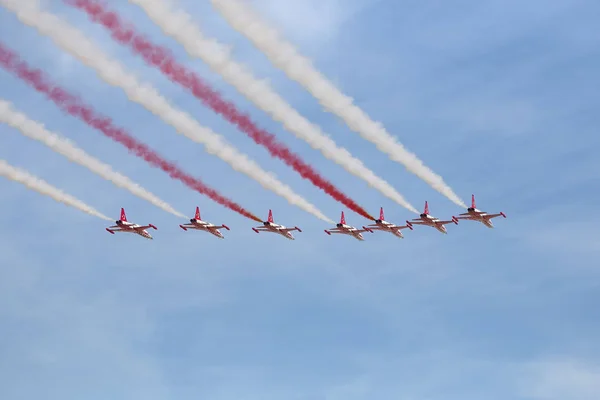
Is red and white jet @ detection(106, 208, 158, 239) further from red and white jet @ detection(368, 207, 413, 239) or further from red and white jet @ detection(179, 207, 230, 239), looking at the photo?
red and white jet @ detection(368, 207, 413, 239)

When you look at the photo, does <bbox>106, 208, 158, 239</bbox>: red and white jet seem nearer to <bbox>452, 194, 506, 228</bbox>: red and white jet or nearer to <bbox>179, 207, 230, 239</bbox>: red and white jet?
<bbox>179, 207, 230, 239</bbox>: red and white jet

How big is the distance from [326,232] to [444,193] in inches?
480

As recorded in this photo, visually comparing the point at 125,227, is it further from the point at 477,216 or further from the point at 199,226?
the point at 477,216

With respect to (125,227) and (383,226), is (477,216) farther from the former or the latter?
(125,227)

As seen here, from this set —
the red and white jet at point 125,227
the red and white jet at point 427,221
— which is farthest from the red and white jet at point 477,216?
the red and white jet at point 125,227

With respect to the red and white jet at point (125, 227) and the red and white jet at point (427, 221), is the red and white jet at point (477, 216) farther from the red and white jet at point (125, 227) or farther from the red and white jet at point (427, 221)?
the red and white jet at point (125, 227)

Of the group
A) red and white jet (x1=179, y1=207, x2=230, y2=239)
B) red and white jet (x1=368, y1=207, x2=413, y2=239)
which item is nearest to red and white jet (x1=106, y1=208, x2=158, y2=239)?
red and white jet (x1=179, y1=207, x2=230, y2=239)

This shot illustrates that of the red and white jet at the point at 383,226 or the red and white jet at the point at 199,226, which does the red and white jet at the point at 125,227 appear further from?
the red and white jet at the point at 383,226

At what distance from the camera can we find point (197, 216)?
88438mm

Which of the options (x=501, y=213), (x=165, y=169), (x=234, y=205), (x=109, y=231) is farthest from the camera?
(x=501, y=213)

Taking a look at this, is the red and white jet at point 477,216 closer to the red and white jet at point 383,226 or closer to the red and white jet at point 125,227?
the red and white jet at point 383,226

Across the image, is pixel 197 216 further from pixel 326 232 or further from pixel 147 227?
pixel 326 232

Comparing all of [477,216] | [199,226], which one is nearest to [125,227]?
[199,226]

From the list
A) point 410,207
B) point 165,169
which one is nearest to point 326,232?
point 410,207
